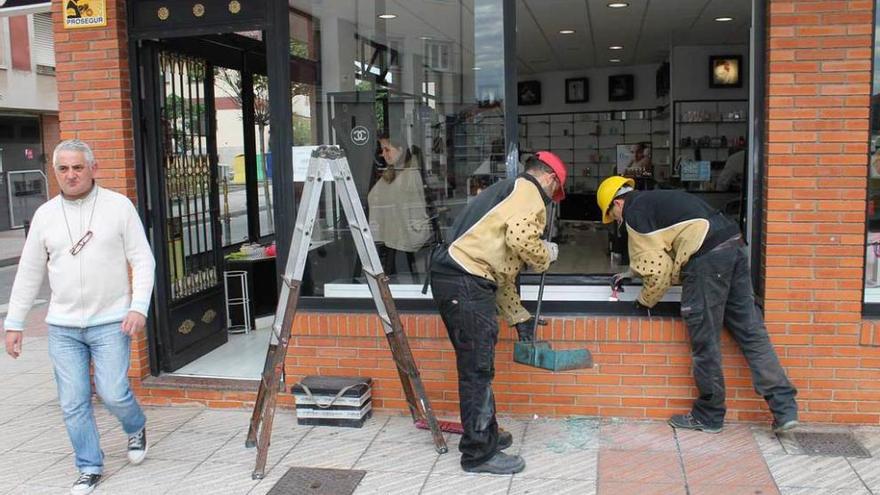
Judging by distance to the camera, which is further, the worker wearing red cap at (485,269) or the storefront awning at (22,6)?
the storefront awning at (22,6)

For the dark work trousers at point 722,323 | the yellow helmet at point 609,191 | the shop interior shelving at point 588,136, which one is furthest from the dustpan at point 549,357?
the shop interior shelving at point 588,136

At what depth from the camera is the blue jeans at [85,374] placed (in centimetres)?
432

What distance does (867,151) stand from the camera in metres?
4.66

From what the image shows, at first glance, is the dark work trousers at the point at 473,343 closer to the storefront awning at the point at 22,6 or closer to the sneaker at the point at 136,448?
the sneaker at the point at 136,448

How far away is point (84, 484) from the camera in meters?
4.33

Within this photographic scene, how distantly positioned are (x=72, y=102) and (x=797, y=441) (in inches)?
202

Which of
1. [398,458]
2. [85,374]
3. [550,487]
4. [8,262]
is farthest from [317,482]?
[8,262]

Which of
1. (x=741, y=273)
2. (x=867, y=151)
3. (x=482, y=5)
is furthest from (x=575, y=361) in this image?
(x=482, y=5)

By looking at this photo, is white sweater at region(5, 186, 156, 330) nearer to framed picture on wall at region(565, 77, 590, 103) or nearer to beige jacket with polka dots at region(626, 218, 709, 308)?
beige jacket with polka dots at region(626, 218, 709, 308)

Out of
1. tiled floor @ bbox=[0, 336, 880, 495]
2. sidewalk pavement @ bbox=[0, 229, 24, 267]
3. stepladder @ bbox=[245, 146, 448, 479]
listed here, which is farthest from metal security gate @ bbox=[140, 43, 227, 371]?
sidewalk pavement @ bbox=[0, 229, 24, 267]

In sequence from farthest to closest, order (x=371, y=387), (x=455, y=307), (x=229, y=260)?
(x=229, y=260) → (x=371, y=387) → (x=455, y=307)

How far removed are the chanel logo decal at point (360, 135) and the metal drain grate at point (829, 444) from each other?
11.7ft

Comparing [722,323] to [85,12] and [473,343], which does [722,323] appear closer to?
[473,343]

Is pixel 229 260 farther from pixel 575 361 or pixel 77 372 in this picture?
pixel 575 361
